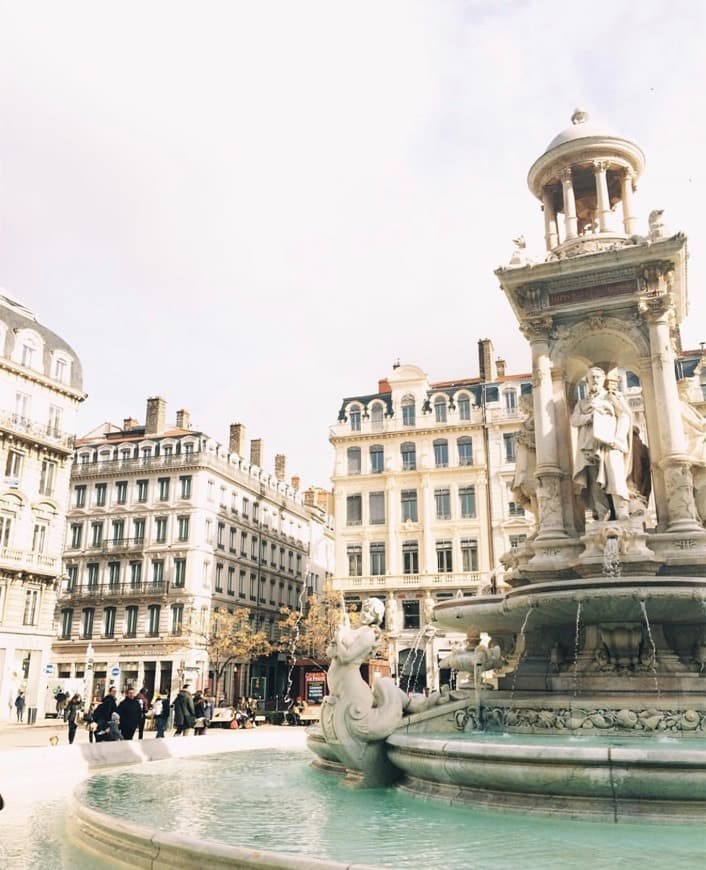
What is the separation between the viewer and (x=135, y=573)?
2183 inches

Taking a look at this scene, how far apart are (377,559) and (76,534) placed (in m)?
22.8

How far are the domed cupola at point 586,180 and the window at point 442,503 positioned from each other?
3729cm

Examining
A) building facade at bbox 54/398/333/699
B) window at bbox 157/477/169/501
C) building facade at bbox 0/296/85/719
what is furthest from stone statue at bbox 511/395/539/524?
window at bbox 157/477/169/501

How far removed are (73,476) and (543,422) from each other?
52362mm

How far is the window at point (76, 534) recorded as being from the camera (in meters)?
57.7

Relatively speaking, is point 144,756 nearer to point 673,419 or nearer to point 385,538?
point 673,419

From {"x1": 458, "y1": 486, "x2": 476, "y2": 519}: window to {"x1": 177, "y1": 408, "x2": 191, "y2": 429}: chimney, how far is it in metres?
23.3

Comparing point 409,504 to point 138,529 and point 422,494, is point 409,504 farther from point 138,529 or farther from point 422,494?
point 138,529

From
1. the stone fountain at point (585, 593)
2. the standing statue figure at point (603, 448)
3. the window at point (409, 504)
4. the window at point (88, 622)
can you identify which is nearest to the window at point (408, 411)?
the window at point (409, 504)

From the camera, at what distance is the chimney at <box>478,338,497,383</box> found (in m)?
54.5

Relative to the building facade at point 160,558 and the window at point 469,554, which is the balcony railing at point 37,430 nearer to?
the building facade at point 160,558

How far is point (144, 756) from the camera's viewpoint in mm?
13297

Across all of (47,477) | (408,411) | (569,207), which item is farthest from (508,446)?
(569,207)

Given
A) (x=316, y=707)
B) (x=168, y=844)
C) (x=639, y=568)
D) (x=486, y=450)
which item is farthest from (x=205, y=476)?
(x=168, y=844)
